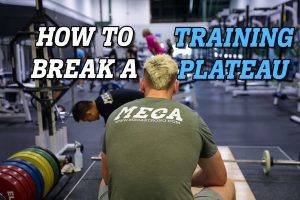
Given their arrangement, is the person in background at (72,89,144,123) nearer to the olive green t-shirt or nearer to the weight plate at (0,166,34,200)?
the weight plate at (0,166,34,200)

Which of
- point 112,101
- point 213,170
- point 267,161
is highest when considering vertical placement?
point 112,101

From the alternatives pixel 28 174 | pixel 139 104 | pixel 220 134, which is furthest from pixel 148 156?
pixel 220 134

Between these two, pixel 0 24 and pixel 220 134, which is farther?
pixel 0 24

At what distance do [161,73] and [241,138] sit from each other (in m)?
2.75

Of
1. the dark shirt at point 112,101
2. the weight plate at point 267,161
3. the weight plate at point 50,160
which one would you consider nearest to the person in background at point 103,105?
the dark shirt at point 112,101

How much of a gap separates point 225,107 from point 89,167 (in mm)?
3328

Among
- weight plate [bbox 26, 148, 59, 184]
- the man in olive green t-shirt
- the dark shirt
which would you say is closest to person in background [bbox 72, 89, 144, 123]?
the dark shirt

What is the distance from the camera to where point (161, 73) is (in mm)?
1143

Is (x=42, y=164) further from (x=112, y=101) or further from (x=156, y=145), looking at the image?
(x=156, y=145)

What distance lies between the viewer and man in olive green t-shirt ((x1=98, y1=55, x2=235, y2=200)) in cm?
101

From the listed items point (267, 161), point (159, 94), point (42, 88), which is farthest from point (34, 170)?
point (267, 161)

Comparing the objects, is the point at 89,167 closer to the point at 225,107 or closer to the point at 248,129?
the point at 248,129

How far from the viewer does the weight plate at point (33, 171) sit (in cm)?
205

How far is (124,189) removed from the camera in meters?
1.04
